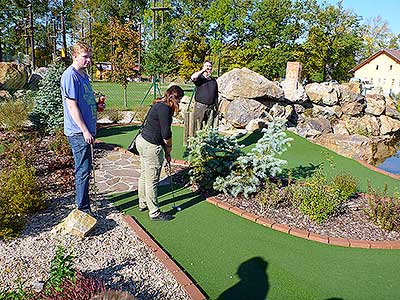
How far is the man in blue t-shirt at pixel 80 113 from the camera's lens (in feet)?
12.1

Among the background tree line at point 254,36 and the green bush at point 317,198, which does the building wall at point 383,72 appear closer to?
the background tree line at point 254,36

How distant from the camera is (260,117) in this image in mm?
10586

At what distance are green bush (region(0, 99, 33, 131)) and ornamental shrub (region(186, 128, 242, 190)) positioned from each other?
4854 millimetres

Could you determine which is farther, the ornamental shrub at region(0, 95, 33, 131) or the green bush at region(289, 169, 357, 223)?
the ornamental shrub at region(0, 95, 33, 131)

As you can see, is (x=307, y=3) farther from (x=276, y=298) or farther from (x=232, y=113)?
(x=276, y=298)

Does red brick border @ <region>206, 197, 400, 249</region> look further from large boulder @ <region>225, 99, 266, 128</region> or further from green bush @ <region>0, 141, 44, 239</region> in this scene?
large boulder @ <region>225, 99, 266, 128</region>

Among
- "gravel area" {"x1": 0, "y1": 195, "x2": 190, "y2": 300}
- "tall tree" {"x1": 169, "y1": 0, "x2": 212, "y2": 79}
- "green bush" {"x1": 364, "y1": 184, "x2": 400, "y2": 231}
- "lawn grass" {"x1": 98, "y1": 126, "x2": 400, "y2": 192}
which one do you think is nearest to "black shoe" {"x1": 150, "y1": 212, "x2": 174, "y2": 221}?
"gravel area" {"x1": 0, "y1": 195, "x2": 190, "y2": 300}

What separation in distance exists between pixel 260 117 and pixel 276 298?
799cm

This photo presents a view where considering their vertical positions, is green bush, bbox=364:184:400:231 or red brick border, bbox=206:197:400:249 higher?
green bush, bbox=364:184:400:231

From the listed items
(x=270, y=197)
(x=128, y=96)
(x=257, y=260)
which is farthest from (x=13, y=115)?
(x=128, y=96)

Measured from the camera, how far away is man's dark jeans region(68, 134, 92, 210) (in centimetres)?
390

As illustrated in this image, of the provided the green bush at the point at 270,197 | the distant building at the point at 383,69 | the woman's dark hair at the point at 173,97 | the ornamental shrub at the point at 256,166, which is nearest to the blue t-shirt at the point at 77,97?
the woman's dark hair at the point at 173,97

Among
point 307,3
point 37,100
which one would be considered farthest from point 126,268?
point 307,3

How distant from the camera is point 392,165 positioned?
10.8m
